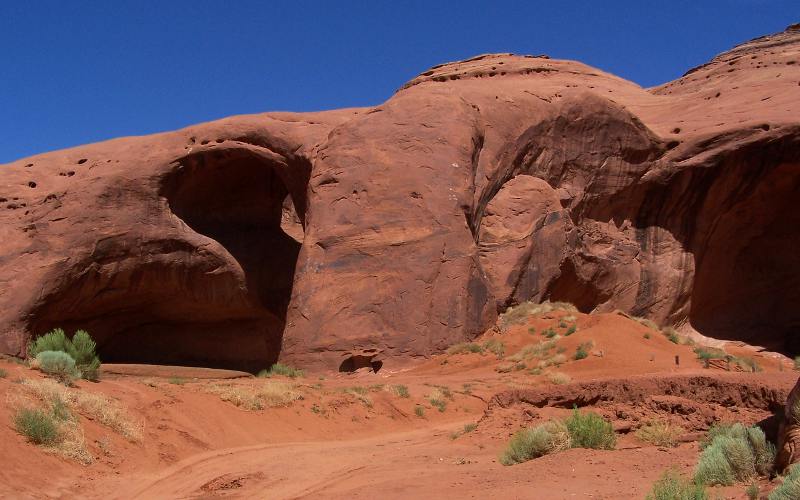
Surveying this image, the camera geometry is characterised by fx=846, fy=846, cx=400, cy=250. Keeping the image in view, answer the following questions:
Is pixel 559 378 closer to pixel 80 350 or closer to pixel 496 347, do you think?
pixel 496 347

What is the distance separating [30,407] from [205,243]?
14.7 metres

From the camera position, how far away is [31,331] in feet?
67.7

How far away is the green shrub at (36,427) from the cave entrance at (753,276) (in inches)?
821

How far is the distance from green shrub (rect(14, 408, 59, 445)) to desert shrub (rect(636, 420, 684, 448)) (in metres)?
5.68

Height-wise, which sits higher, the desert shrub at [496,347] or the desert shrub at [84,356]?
the desert shrub at [84,356]

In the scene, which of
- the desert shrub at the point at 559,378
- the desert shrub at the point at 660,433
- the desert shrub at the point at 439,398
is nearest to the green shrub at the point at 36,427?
the desert shrub at the point at 660,433

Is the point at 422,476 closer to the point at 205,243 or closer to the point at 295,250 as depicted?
the point at 205,243

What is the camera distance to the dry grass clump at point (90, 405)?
30.4ft

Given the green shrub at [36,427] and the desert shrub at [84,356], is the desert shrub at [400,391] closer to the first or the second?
the desert shrub at [84,356]

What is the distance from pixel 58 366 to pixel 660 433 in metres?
7.44

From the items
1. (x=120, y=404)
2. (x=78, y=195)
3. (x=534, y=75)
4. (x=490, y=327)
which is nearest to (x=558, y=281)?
(x=490, y=327)

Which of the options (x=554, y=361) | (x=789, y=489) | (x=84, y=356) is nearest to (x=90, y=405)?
(x=84, y=356)

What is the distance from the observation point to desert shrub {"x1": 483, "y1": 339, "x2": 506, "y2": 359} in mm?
17594

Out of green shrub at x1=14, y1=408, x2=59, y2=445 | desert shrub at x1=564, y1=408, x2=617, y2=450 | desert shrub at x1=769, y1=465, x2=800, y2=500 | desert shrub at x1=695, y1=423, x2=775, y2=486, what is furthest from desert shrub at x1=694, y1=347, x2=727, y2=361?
desert shrub at x1=769, y1=465, x2=800, y2=500
